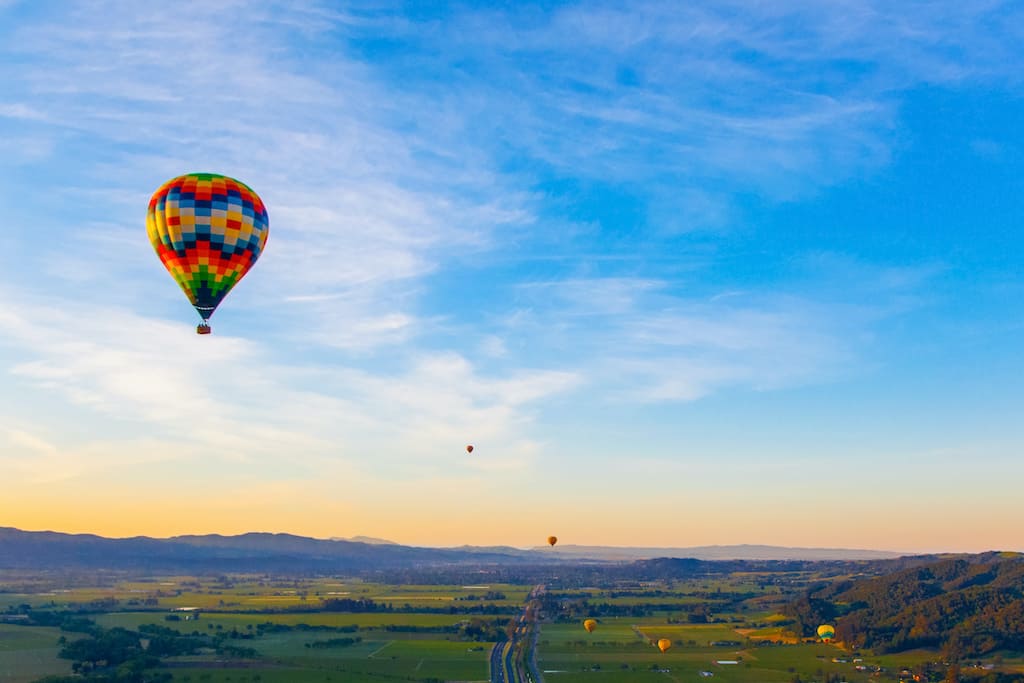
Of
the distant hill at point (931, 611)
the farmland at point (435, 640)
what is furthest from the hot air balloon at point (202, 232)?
the distant hill at point (931, 611)

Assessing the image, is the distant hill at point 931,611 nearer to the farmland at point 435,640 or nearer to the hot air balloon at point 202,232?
the farmland at point 435,640

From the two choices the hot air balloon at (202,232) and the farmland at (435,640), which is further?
the farmland at (435,640)

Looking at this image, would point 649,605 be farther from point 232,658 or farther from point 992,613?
point 232,658

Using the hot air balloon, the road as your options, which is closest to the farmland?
the road

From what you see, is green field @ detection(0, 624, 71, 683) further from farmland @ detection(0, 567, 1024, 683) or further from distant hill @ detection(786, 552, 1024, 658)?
distant hill @ detection(786, 552, 1024, 658)

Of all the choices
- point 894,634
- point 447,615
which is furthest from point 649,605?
point 894,634

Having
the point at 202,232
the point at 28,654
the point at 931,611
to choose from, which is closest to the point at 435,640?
the point at 28,654
